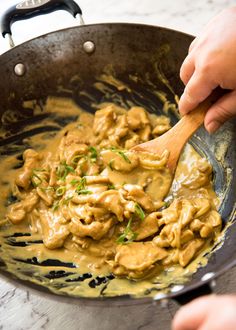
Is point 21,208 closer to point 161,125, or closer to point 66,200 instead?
point 66,200

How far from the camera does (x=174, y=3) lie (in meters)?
2.16

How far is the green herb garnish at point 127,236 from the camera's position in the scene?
1.37m

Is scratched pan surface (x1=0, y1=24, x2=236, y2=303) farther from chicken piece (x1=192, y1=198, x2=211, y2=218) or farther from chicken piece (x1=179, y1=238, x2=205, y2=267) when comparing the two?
chicken piece (x1=179, y1=238, x2=205, y2=267)

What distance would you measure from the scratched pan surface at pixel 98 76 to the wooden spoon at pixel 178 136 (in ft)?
0.56

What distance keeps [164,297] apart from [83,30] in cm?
101

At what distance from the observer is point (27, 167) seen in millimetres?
1557

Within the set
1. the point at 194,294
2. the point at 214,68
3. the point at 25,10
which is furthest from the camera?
the point at 25,10

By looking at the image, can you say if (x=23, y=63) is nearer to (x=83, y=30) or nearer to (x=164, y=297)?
(x=83, y=30)

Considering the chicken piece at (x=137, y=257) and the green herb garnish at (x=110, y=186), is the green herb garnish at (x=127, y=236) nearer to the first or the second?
the chicken piece at (x=137, y=257)

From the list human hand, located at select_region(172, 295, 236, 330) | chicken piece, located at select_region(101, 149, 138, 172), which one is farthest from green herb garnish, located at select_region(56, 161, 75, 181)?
human hand, located at select_region(172, 295, 236, 330)

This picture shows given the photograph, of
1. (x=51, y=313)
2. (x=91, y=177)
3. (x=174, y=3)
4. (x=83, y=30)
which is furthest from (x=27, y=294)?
(x=174, y=3)

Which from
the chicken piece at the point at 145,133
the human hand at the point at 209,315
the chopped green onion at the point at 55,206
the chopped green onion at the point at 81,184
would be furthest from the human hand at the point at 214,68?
the human hand at the point at 209,315

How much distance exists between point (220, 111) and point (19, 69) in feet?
2.32

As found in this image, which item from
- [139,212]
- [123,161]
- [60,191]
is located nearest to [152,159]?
[123,161]
